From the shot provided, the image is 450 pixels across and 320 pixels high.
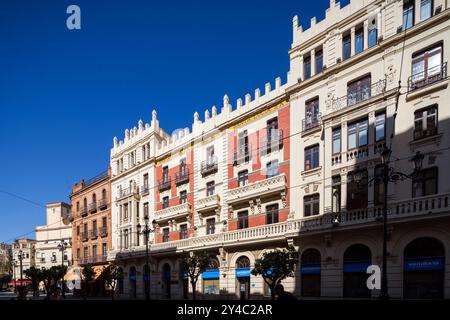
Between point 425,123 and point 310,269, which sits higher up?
point 425,123

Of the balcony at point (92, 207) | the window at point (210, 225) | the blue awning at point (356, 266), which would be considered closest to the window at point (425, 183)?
the blue awning at point (356, 266)

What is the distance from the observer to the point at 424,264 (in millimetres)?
15625

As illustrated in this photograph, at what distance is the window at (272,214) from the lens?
22492 millimetres

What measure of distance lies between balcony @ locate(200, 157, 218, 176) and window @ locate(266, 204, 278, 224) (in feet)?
20.2

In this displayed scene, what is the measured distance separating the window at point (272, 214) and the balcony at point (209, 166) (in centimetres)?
615

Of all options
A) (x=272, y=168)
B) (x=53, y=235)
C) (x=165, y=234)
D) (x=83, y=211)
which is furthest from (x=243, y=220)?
(x=53, y=235)

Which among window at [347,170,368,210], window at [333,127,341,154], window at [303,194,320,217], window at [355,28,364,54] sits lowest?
window at [303,194,320,217]

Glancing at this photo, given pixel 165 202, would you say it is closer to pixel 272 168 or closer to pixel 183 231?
pixel 183 231

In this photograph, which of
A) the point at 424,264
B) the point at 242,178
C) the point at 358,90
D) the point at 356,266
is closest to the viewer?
the point at 424,264

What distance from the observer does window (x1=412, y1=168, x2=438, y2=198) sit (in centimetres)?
1581

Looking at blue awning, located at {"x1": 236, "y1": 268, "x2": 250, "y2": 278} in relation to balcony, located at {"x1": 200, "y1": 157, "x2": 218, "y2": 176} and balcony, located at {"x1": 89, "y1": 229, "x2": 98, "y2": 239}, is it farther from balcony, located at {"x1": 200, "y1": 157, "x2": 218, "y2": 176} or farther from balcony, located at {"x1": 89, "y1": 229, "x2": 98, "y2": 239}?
balcony, located at {"x1": 89, "y1": 229, "x2": 98, "y2": 239}

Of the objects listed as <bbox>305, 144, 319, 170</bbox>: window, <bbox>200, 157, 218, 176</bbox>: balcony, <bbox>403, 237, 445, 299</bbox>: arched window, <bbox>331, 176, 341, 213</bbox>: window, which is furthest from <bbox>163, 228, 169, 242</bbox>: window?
<bbox>403, 237, 445, 299</bbox>: arched window

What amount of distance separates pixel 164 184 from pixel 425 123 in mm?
22765
